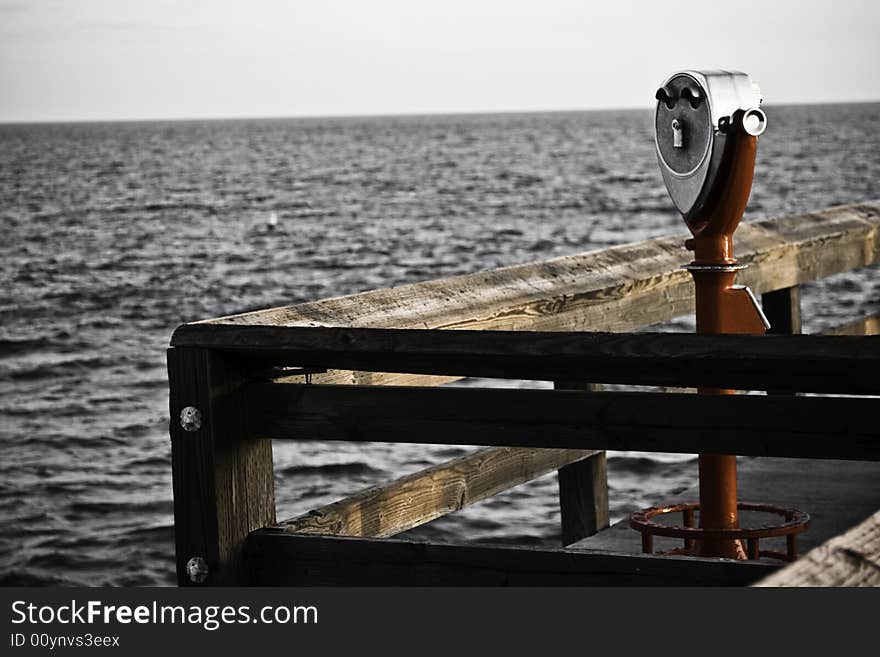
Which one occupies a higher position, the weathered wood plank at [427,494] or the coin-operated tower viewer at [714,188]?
the coin-operated tower viewer at [714,188]

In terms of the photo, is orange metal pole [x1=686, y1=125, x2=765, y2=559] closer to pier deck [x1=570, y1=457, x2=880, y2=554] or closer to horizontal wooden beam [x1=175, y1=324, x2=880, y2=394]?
pier deck [x1=570, y1=457, x2=880, y2=554]

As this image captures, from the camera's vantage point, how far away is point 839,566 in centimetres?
134

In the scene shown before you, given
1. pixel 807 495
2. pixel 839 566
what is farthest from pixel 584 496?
pixel 839 566

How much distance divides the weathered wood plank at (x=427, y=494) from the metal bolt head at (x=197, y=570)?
0.15 meters

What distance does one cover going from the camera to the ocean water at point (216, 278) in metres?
9.35

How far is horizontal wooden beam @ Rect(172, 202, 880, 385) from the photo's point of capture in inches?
99.9

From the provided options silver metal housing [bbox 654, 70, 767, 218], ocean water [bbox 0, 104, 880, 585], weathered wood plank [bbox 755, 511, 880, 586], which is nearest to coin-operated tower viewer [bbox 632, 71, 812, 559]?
silver metal housing [bbox 654, 70, 767, 218]

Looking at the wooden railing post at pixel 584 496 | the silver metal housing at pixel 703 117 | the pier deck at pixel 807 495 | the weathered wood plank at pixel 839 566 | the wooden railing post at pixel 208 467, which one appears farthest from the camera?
the wooden railing post at pixel 584 496

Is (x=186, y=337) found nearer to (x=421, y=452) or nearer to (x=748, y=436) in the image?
(x=748, y=436)

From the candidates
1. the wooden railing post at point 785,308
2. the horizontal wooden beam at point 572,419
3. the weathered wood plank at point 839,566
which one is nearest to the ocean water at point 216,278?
the wooden railing post at point 785,308

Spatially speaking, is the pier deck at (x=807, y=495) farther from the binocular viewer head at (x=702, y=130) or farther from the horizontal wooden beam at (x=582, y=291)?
the binocular viewer head at (x=702, y=130)
